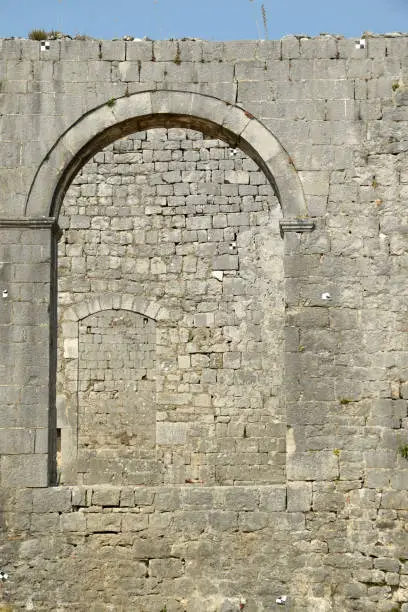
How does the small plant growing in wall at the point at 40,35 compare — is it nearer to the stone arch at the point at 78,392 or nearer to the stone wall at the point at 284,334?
the stone wall at the point at 284,334

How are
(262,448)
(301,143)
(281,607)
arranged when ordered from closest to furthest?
(281,607) < (301,143) < (262,448)

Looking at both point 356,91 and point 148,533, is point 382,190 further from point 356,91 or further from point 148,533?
point 148,533

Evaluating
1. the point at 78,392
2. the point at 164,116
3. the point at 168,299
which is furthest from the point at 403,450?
the point at 78,392

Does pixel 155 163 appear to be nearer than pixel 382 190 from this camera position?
No

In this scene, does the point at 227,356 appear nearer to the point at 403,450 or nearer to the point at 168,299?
the point at 168,299

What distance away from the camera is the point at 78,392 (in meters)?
13.0

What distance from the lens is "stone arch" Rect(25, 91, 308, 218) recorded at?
26.8 feet

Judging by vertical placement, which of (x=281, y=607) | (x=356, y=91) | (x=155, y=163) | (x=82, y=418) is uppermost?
(x=155, y=163)

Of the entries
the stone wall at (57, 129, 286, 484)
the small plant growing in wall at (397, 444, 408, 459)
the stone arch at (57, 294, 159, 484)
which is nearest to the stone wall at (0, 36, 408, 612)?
the small plant growing in wall at (397, 444, 408, 459)

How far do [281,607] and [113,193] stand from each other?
720cm

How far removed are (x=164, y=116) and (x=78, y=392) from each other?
5733 mm

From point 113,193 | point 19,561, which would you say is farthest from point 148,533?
point 113,193

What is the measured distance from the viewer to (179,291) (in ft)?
43.0

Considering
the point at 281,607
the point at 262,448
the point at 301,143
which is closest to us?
the point at 281,607
